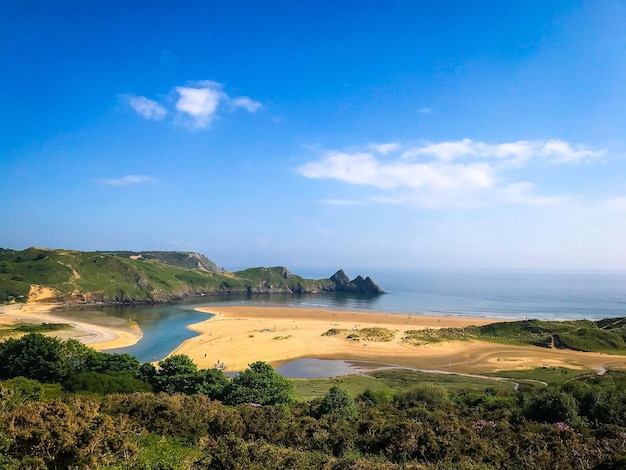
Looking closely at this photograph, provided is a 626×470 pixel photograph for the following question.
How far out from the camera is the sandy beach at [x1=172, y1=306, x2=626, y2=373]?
169 ft

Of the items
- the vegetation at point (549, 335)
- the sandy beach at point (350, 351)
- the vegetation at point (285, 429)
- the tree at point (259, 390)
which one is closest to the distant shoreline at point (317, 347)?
the sandy beach at point (350, 351)

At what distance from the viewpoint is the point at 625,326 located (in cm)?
6912

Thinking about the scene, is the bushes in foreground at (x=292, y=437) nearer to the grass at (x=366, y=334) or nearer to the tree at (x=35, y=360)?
the tree at (x=35, y=360)

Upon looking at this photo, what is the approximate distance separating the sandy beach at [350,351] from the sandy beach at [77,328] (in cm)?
1036

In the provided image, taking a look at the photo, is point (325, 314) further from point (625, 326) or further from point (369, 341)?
point (625, 326)

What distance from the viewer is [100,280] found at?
121625mm

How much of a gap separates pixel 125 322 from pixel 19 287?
4746cm

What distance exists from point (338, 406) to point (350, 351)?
36583 mm

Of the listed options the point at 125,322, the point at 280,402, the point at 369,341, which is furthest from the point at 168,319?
the point at 280,402

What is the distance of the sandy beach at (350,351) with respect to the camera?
2028 inches

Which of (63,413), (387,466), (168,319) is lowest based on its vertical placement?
(168,319)

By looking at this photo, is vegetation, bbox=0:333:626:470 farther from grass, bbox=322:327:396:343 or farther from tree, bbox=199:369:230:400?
grass, bbox=322:327:396:343

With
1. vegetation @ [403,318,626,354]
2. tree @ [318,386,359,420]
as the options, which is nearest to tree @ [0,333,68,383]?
tree @ [318,386,359,420]

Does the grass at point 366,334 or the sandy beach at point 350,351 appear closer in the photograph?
the sandy beach at point 350,351
